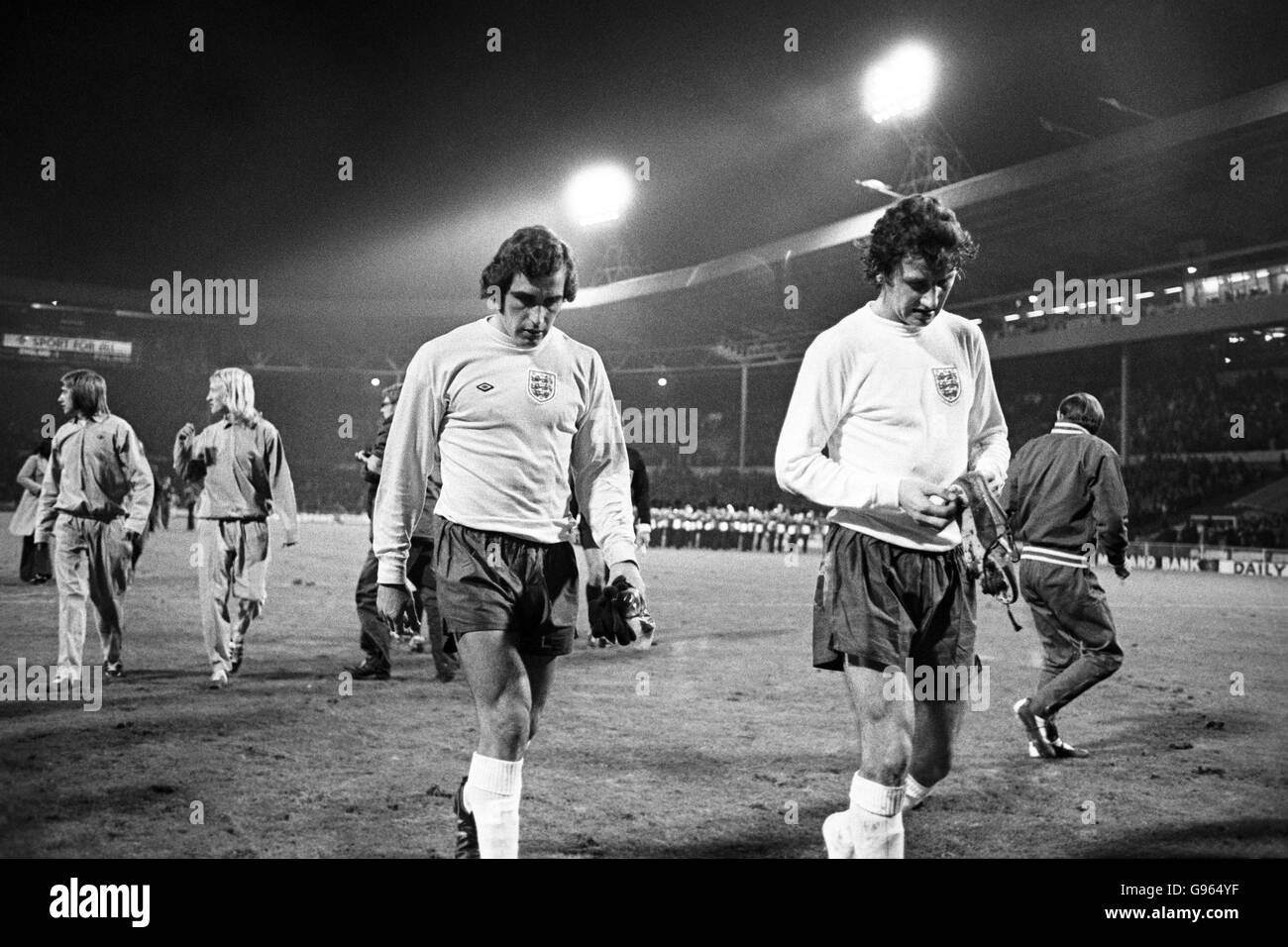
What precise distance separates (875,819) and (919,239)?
169 cm

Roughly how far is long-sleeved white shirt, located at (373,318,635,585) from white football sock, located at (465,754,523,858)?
0.64m

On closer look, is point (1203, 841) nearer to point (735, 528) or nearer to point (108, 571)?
point (108, 571)

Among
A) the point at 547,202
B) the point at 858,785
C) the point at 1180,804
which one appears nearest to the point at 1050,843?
the point at 1180,804

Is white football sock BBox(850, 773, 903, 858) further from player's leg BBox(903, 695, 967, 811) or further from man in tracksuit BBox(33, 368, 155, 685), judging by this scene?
man in tracksuit BBox(33, 368, 155, 685)

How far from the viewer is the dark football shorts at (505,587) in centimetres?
318

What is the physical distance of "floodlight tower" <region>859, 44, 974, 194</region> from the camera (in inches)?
978

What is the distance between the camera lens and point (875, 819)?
2930 mm

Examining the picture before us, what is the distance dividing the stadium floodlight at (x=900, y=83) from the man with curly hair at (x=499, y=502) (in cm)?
2348

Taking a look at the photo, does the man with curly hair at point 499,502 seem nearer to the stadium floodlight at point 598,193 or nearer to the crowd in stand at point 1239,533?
the crowd in stand at point 1239,533

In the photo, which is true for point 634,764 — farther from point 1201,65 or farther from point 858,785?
point 1201,65

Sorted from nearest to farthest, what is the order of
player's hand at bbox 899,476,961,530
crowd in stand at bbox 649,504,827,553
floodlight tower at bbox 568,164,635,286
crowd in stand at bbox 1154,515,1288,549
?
player's hand at bbox 899,476,961,530 < crowd in stand at bbox 1154,515,1288,549 < crowd in stand at bbox 649,504,827,553 < floodlight tower at bbox 568,164,635,286

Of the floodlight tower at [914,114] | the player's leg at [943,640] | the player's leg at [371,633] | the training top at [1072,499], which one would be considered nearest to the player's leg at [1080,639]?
the training top at [1072,499]

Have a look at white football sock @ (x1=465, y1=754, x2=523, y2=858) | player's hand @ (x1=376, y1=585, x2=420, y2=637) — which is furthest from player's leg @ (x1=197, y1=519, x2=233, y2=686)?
white football sock @ (x1=465, y1=754, x2=523, y2=858)

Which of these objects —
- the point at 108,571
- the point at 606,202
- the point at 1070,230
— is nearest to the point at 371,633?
the point at 108,571
